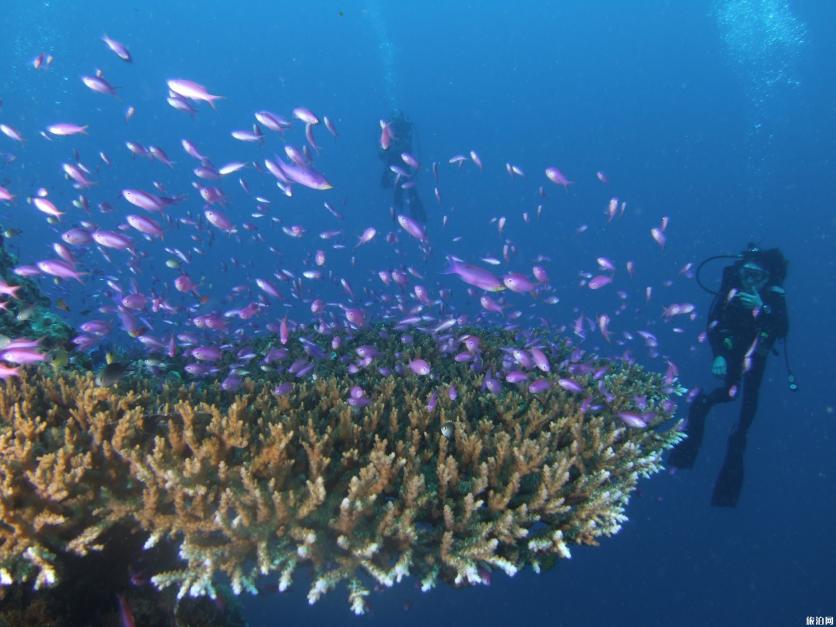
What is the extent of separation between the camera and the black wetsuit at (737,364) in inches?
330

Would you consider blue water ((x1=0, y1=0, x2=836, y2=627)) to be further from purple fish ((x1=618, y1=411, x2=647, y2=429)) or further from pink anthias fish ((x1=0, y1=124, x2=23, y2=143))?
pink anthias fish ((x1=0, y1=124, x2=23, y2=143))

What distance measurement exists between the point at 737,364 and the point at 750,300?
53.4 inches

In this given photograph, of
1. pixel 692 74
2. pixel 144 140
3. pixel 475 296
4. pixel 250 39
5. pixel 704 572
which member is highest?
pixel 692 74

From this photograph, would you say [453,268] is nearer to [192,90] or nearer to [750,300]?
[192,90]

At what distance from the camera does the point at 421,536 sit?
315 cm

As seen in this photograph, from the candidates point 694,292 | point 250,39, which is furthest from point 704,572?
point 250,39

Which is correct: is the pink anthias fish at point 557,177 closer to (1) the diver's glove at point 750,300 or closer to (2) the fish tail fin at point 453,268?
(2) the fish tail fin at point 453,268

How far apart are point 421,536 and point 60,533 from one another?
2.42 m

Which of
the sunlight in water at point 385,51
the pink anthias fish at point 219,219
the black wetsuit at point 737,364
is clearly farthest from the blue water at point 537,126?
the pink anthias fish at point 219,219

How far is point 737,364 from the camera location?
28.5 feet

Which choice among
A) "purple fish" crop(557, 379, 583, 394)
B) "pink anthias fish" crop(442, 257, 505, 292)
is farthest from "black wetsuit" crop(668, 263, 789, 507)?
"pink anthias fish" crop(442, 257, 505, 292)

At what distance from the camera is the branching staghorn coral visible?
113 inches

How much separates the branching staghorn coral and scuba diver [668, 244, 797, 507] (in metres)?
5.48

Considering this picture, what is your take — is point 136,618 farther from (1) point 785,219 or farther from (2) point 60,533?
(1) point 785,219
